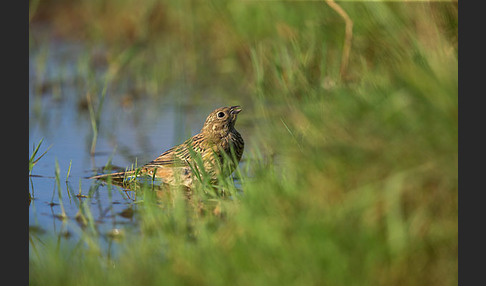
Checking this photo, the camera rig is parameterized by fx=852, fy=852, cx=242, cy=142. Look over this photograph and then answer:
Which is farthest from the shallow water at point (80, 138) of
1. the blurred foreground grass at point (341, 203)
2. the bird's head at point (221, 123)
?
the blurred foreground grass at point (341, 203)

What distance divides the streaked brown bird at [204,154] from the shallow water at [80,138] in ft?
0.77

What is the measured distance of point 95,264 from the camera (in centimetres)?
475

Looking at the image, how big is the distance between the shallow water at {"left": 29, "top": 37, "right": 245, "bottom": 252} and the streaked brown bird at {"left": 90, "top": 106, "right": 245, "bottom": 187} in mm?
234

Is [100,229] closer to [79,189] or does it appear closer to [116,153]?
[79,189]

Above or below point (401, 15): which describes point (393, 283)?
below

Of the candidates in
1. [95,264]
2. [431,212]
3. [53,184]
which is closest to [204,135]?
[53,184]

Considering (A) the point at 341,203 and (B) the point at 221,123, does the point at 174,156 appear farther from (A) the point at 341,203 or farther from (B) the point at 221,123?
(A) the point at 341,203

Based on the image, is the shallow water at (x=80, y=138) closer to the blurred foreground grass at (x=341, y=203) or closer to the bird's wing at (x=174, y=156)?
the bird's wing at (x=174, y=156)

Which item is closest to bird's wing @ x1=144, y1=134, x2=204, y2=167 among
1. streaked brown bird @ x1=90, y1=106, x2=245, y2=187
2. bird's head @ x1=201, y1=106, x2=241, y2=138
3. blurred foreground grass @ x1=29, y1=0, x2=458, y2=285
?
streaked brown bird @ x1=90, y1=106, x2=245, y2=187

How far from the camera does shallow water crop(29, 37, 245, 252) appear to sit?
20.4 feet

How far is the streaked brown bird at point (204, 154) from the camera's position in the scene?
7.19m

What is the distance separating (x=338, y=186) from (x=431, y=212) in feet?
1.77

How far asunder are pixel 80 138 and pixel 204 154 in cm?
174

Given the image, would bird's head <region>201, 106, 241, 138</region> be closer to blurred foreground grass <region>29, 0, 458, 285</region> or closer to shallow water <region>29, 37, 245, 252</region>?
shallow water <region>29, 37, 245, 252</region>
